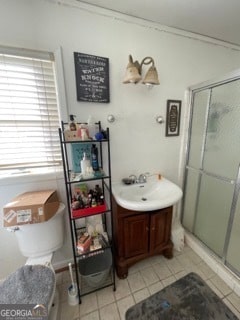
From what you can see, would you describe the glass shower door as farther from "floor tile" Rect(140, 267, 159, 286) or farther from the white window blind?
the white window blind

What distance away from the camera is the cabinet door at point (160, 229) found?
4.47ft

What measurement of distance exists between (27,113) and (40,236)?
3.22 feet

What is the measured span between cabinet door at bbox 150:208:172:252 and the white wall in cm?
48

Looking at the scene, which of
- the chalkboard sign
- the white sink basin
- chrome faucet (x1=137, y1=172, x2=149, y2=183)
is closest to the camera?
the chalkboard sign

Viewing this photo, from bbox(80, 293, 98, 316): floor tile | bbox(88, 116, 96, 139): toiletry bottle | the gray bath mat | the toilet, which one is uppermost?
bbox(88, 116, 96, 139): toiletry bottle

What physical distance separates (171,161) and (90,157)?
3.20ft

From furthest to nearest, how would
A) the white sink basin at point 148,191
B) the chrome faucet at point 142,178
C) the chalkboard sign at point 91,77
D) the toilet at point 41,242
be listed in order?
the chrome faucet at point 142,178
the white sink basin at point 148,191
the chalkboard sign at point 91,77
the toilet at point 41,242

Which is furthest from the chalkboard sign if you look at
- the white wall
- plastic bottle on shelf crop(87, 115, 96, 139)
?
plastic bottle on shelf crop(87, 115, 96, 139)

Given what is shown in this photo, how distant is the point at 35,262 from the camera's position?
1.17 metres

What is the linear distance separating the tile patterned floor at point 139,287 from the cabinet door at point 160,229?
24 cm

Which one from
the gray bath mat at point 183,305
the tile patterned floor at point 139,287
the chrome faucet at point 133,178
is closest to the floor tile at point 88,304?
the tile patterned floor at point 139,287

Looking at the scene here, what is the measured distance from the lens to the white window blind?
1.12m

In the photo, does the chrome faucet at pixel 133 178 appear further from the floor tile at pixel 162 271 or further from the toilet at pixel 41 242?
the floor tile at pixel 162 271

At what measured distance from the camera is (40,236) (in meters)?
1.17
